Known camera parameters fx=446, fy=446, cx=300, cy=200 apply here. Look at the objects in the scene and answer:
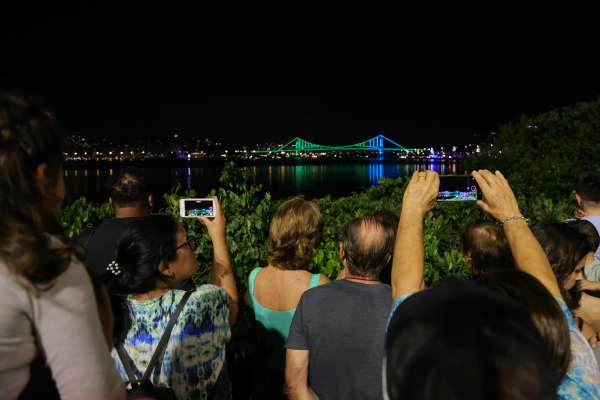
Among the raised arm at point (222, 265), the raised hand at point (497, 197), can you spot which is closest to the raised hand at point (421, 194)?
the raised hand at point (497, 197)

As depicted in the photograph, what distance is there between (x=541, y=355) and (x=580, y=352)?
62 centimetres

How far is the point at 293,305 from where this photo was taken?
8.54ft

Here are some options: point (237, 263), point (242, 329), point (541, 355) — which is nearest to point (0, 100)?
point (541, 355)

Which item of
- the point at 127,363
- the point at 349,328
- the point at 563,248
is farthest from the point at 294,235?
the point at 563,248

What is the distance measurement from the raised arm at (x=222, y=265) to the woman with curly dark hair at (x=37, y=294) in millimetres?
1127

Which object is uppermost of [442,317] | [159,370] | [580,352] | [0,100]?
[0,100]

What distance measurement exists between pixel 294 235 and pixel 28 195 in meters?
1.75

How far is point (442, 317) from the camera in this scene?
840mm

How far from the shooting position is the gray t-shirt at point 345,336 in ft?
6.55

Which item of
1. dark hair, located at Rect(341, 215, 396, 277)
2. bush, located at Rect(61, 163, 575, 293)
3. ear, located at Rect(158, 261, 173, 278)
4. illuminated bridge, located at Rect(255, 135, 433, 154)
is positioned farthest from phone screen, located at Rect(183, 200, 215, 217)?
illuminated bridge, located at Rect(255, 135, 433, 154)

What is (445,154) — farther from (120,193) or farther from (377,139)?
(120,193)

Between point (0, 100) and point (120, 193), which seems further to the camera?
point (120, 193)

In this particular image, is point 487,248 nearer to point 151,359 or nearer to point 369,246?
point 369,246

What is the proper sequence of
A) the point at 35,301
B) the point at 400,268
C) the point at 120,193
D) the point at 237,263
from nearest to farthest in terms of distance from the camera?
the point at 35,301 < the point at 400,268 < the point at 120,193 < the point at 237,263
